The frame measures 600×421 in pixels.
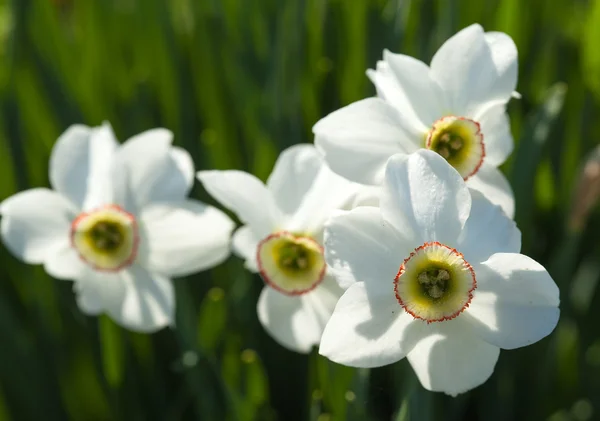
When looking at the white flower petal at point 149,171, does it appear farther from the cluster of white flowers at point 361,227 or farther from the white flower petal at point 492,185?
the white flower petal at point 492,185

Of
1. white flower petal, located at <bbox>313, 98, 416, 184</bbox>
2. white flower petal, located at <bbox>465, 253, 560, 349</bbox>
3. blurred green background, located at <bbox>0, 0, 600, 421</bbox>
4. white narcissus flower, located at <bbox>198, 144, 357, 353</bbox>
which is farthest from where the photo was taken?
blurred green background, located at <bbox>0, 0, 600, 421</bbox>

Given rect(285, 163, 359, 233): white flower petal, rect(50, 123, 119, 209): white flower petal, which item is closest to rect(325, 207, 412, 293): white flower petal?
rect(285, 163, 359, 233): white flower petal

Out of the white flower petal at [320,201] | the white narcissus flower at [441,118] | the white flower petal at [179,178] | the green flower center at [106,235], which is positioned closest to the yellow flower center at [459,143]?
the white narcissus flower at [441,118]

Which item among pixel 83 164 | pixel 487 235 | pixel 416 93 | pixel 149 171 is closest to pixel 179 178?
pixel 149 171

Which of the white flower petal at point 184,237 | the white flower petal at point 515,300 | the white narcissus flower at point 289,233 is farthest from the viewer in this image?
the white flower petal at point 184,237

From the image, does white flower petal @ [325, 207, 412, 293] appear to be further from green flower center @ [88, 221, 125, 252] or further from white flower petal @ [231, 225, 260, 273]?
green flower center @ [88, 221, 125, 252]

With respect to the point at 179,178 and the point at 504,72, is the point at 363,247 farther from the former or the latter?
the point at 179,178

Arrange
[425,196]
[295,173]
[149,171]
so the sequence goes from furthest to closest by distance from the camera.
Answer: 1. [149,171]
2. [295,173]
3. [425,196]
